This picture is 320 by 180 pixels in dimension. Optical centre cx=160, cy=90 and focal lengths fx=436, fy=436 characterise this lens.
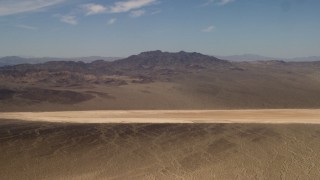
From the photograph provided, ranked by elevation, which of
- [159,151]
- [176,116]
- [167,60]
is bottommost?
[176,116]

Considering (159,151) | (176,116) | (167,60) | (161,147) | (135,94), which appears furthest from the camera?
(167,60)

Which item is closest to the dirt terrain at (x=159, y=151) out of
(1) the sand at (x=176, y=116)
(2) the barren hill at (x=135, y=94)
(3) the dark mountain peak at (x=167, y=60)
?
(1) the sand at (x=176, y=116)

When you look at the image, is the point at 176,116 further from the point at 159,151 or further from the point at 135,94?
the point at 135,94

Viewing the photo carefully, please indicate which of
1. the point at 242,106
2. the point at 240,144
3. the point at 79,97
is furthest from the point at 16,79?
the point at 240,144

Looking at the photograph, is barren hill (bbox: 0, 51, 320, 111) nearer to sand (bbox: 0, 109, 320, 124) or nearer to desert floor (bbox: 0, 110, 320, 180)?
sand (bbox: 0, 109, 320, 124)

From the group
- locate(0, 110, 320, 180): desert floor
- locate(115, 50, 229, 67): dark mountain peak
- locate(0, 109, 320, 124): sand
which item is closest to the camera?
locate(0, 110, 320, 180): desert floor

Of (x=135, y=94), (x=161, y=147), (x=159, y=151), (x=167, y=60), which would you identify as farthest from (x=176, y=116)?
(x=167, y=60)

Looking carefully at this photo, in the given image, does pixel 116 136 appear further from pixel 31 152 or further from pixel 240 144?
pixel 240 144

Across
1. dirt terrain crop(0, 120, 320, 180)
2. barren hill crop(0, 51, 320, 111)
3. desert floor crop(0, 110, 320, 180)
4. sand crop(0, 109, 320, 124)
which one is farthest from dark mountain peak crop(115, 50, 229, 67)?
dirt terrain crop(0, 120, 320, 180)
